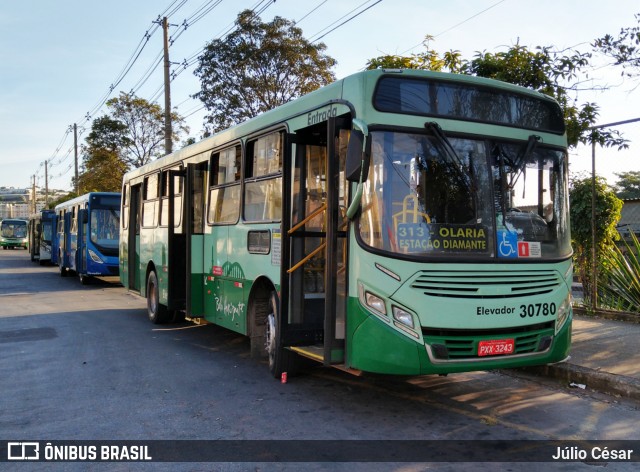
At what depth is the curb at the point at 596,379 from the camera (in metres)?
6.31

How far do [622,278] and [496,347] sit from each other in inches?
237

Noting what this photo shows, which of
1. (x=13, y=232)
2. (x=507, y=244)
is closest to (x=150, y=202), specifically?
(x=507, y=244)

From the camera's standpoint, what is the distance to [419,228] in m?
5.41

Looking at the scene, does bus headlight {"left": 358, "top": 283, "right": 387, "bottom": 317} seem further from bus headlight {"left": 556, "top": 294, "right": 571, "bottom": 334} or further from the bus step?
bus headlight {"left": 556, "top": 294, "right": 571, "bottom": 334}

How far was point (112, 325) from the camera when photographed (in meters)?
11.5

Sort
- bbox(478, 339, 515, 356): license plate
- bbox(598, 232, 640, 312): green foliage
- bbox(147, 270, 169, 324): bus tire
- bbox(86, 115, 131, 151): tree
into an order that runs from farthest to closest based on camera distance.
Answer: bbox(86, 115, 131, 151): tree < bbox(147, 270, 169, 324): bus tire < bbox(598, 232, 640, 312): green foliage < bbox(478, 339, 515, 356): license plate

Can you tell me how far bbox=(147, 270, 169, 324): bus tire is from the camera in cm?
1130

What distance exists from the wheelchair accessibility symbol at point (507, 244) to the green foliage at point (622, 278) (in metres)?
5.59

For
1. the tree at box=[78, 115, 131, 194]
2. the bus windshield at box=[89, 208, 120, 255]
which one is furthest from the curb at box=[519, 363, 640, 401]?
the tree at box=[78, 115, 131, 194]

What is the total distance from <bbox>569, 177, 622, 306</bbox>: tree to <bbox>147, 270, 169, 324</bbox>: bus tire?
757 centimetres

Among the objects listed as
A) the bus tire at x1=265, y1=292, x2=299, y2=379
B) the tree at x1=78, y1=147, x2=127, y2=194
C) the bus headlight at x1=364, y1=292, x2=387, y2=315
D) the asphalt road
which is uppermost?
the tree at x1=78, y1=147, x2=127, y2=194

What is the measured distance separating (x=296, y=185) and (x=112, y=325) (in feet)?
21.6

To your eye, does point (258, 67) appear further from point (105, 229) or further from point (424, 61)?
point (424, 61)

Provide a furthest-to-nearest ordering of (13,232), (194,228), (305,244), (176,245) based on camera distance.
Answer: (13,232)
(176,245)
(194,228)
(305,244)
